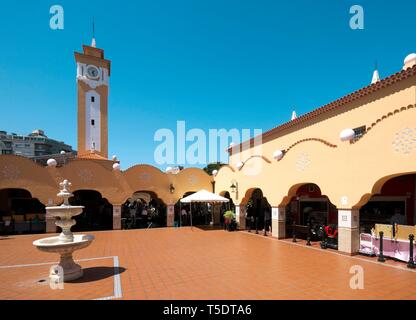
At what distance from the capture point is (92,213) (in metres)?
21.9

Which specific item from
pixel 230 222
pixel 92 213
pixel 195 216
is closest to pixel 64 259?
pixel 230 222

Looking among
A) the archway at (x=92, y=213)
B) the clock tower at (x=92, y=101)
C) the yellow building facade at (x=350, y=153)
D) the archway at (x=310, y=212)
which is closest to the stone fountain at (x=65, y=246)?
the yellow building facade at (x=350, y=153)

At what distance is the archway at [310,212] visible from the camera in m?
13.9

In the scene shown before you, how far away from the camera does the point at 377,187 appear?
939 cm

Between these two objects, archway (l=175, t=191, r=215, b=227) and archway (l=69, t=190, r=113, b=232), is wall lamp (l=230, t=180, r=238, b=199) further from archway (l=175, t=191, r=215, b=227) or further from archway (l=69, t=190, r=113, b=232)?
archway (l=69, t=190, r=113, b=232)

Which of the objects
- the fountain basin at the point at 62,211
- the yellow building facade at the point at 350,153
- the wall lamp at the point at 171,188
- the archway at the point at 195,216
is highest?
the yellow building facade at the point at 350,153

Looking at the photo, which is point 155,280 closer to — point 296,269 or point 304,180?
point 296,269

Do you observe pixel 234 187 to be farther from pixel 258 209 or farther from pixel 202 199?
pixel 258 209

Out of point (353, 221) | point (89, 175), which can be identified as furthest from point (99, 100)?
point (353, 221)

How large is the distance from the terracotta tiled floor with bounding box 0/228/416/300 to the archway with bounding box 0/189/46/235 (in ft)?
18.2

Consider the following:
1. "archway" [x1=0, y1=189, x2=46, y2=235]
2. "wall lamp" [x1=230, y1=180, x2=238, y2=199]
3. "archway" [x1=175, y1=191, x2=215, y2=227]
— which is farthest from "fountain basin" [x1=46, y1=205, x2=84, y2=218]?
"archway" [x1=175, y1=191, x2=215, y2=227]

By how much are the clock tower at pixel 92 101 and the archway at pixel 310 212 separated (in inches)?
841

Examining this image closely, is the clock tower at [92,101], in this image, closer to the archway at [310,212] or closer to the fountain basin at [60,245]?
the archway at [310,212]
